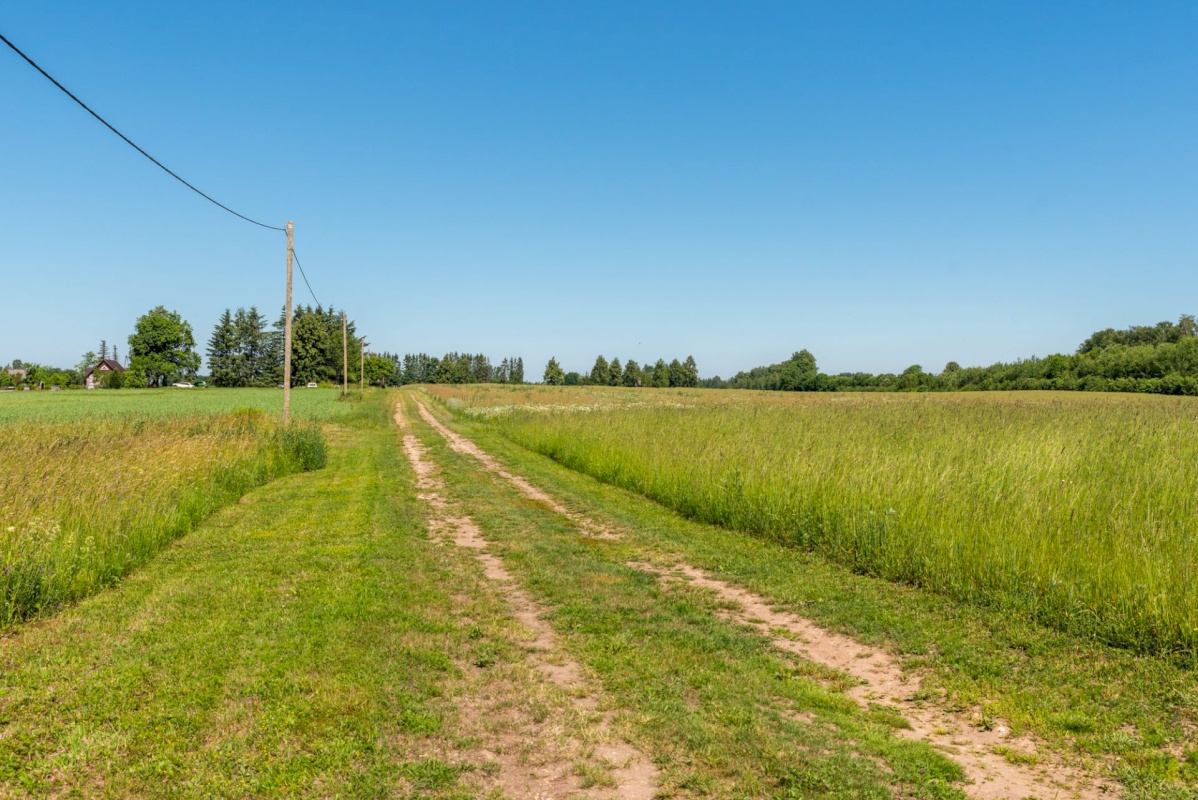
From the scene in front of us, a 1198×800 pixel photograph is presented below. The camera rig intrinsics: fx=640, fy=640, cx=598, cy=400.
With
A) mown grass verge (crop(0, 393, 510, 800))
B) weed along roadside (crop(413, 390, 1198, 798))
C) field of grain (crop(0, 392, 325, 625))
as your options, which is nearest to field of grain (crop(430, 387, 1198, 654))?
weed along roadside (crop(413, 390, 1198, 798))

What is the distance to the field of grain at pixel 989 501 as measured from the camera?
559 centimetres

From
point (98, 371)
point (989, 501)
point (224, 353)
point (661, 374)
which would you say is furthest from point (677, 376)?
point (989, 501)

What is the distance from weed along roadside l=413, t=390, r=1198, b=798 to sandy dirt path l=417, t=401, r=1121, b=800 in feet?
0.04

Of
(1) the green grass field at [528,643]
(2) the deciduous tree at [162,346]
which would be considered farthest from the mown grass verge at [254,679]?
(2) the deciduous tree at [162,346]

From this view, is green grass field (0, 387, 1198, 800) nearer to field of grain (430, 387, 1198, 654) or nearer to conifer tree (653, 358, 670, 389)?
field of grain (430, 387, 1198, 654)

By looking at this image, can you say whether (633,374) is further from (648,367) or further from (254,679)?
(254,679)

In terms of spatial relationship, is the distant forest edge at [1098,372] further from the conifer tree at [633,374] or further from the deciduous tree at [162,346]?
the deciduous tree at [162,346]

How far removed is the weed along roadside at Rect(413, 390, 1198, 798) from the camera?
365cm

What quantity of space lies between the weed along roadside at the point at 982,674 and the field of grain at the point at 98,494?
15.9 feet

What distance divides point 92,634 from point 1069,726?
758cm

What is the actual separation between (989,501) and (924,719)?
4.36 metres

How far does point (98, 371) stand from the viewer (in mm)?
118375

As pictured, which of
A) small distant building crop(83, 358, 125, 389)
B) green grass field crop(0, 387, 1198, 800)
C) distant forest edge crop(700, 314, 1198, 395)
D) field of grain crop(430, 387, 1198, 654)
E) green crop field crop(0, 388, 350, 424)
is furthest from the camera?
small distant building crop(83, 358, 125, 389)

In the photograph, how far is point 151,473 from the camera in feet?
33.6
